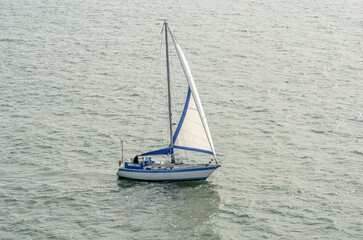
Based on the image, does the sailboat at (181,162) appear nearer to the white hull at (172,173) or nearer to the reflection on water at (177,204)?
the white hull at (172,173)

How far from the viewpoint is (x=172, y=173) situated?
58.0 metres

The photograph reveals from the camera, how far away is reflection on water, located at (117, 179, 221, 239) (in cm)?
5134

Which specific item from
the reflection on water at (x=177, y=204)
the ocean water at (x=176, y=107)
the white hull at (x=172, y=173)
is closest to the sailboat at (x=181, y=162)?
the white hull at (x=172, y=173)

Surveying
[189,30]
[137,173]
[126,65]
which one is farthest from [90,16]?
[137,173]

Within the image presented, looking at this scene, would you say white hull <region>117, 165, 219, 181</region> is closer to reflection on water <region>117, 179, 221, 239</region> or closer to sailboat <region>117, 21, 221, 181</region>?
sailboat <region>117, 21, 221, 181</region>

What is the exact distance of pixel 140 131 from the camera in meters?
69.9

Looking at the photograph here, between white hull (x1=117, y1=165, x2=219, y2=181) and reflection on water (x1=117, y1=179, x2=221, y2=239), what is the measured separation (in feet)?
1.75

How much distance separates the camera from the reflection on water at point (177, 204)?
168ft

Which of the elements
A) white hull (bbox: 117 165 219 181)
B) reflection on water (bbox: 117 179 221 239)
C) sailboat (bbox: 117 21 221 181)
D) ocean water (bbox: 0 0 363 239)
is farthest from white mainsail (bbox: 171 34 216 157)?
ocean water (bbox: 0 0 363 239)

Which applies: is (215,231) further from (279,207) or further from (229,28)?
(229,28)

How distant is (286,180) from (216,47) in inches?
1711

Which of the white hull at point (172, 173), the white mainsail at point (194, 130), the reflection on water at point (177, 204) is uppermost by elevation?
the white mainsail at point (194, 130)

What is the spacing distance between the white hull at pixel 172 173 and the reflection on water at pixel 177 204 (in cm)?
53

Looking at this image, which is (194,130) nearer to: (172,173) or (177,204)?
(172,173)
